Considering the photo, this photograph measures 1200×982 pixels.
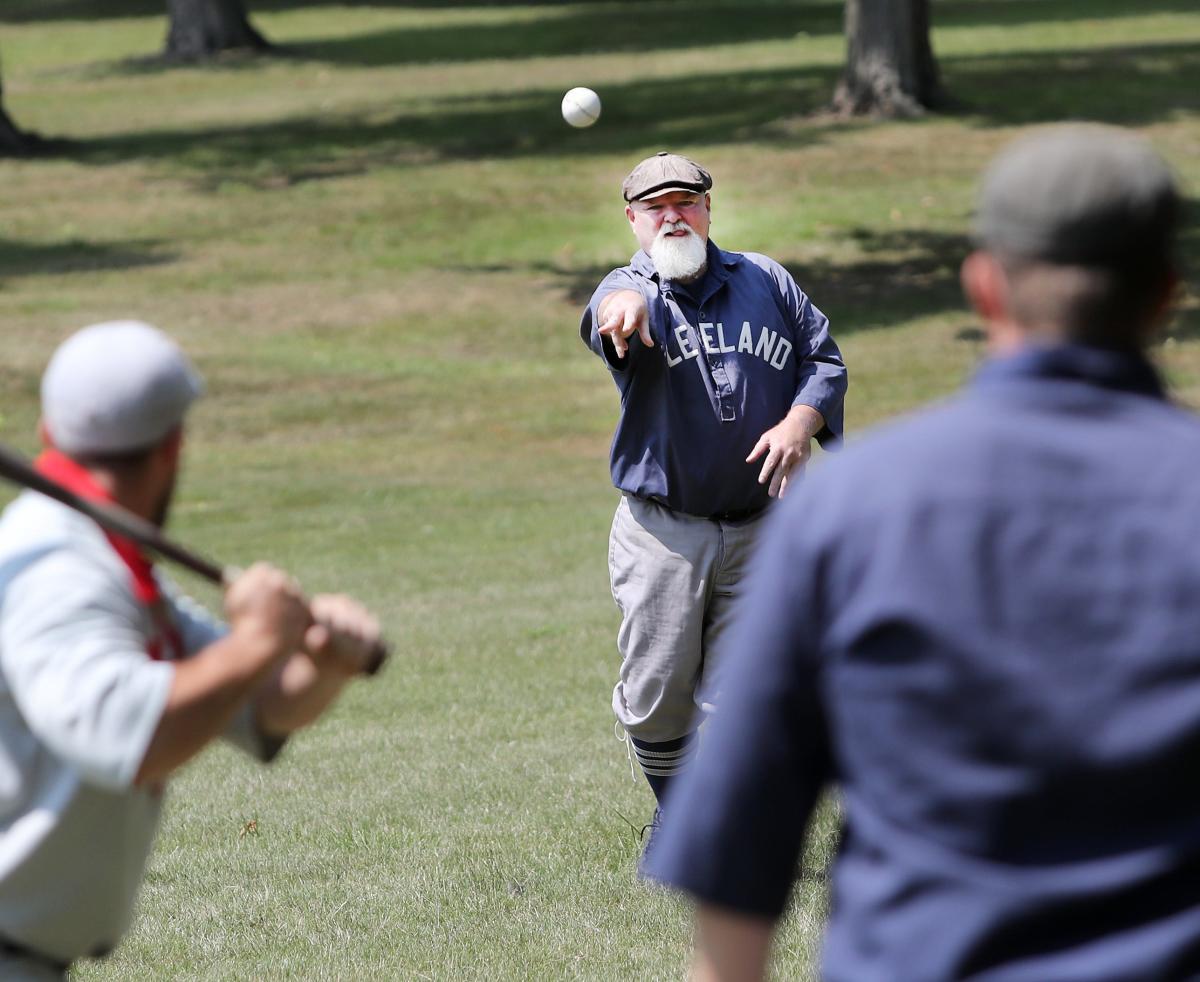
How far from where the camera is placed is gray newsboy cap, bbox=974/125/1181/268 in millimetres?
2145

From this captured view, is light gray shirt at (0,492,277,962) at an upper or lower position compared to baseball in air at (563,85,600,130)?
upper

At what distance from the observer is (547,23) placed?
150 feet

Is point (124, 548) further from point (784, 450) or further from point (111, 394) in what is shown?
point (784, 450)

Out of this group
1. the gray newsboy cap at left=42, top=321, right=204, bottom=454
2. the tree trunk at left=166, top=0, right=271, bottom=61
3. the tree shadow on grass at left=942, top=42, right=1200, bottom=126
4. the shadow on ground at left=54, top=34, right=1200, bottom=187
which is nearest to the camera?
the gray newsboy cap at left=42, top=321, right=204, bottom=454

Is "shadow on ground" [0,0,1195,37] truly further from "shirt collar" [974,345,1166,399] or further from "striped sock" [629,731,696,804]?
"shirt collar" [974,345,1166,399]

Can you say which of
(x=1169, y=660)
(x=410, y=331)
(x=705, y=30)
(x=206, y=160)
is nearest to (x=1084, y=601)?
(x=1169, y=660)

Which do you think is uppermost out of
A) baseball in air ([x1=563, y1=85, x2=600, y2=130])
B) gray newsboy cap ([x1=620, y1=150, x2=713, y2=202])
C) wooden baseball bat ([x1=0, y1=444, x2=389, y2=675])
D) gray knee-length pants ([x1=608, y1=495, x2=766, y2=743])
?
wooden baseball bat ([x1=0, y1=444, x2=389, y2=675])

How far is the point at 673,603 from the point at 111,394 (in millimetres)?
3670

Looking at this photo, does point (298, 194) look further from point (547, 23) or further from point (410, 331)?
point (547, 23)

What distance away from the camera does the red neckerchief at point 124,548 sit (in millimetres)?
2828

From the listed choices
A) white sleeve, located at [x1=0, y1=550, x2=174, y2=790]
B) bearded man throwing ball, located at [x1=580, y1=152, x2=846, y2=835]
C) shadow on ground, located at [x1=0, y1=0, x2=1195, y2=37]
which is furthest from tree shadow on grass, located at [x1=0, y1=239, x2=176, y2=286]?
white sleeve, located at [x1=0, y1=550, x2=174, y2=790]

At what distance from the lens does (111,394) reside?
279 centimetres

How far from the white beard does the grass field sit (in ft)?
6.52

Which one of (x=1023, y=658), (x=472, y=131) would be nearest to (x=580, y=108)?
(x=1023, y=658)
